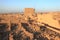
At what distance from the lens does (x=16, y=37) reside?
12641mm

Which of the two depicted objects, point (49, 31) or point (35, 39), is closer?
point (35, 39)

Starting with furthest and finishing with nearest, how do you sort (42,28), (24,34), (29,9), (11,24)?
(29,9) < (42,28) < (11,24) < (24,34)

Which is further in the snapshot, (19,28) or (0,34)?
(19,28)

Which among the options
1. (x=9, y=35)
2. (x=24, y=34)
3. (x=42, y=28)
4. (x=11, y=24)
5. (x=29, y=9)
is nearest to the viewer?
(x=9, y=35)

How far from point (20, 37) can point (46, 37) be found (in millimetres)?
2824

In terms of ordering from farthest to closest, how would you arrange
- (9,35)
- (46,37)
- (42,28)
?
(42,28) → (46,37) → (9,35)

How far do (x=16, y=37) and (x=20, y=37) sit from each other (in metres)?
0.31

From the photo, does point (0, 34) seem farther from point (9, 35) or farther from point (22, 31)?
point (22, 31)

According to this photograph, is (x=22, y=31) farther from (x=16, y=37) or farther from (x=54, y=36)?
(x=54, y=36)

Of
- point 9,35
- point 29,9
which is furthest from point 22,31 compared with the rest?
point 29,9

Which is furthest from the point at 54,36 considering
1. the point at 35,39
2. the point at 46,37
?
the point at 35,39

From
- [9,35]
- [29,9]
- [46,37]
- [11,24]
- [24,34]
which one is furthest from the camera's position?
[29,9]

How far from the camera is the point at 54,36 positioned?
14.1 m

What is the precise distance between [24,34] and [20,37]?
86 cm
